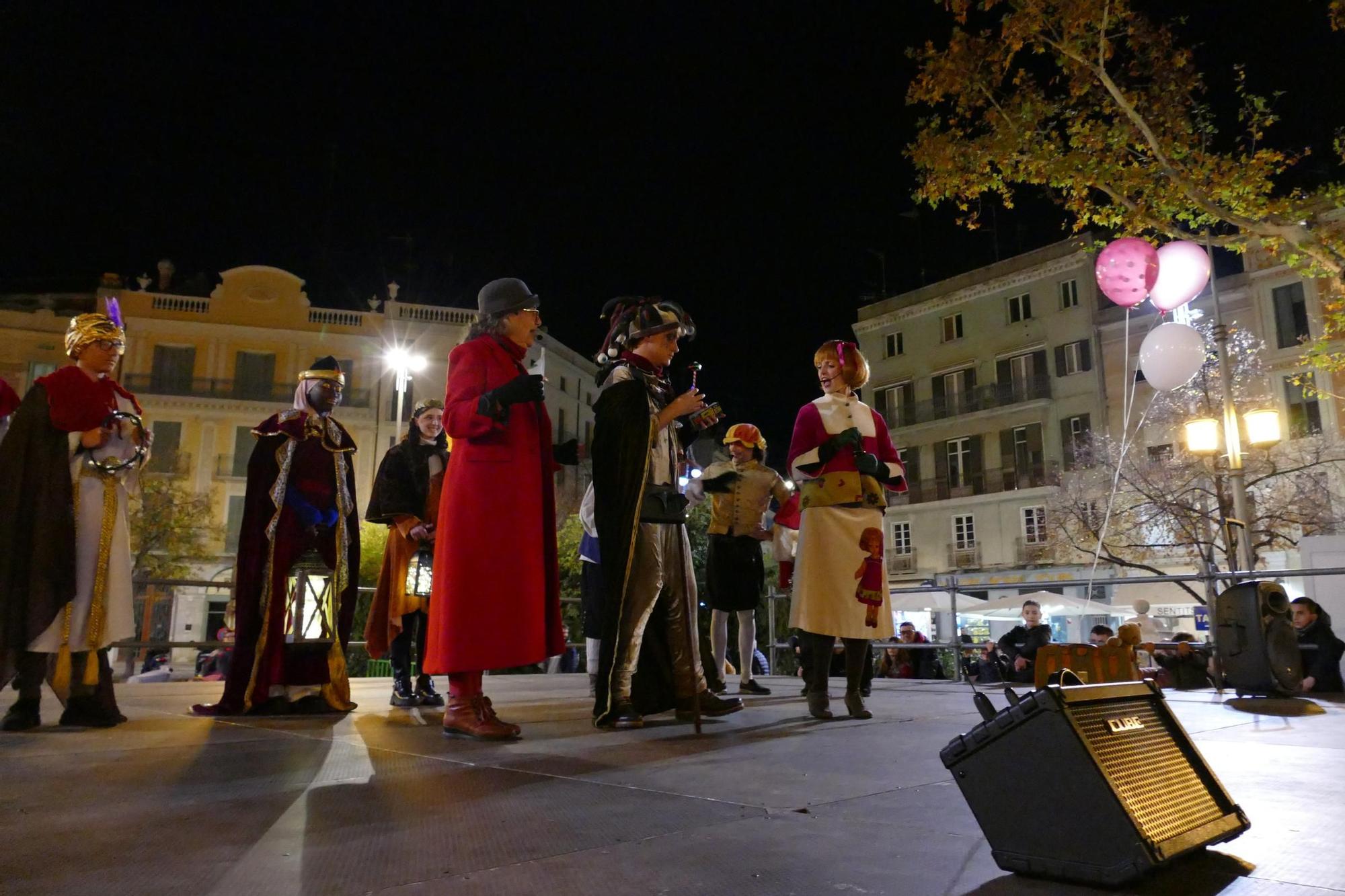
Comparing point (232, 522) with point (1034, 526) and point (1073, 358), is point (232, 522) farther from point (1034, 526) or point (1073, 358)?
point (1073, 358)

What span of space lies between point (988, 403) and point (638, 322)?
3152 cm

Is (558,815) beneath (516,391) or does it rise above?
beneath

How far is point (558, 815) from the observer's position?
2320 mm

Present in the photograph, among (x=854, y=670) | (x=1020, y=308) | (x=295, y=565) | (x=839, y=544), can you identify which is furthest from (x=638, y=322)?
(x=1020, y=308)

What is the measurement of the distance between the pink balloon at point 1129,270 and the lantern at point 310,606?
28.0 feet

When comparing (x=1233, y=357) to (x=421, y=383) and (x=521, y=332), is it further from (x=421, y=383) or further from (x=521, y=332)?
(x=421, y=383)

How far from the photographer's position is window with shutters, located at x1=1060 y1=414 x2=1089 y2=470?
3012 cm

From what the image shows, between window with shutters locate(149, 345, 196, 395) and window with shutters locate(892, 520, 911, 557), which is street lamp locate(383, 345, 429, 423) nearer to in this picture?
window with shutters locate(149, 345, 196, 395)

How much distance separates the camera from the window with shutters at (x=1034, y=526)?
31.3 metres

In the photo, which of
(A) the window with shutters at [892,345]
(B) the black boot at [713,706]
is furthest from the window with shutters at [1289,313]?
(B) the black boot at [713,706]

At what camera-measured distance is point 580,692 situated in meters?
7.23

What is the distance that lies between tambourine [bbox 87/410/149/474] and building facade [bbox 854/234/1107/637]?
89.0 feet

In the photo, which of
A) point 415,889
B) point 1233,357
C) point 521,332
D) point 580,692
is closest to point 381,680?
point 580,692

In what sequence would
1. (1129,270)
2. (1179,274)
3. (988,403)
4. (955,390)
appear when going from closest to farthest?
(1179,274) < (1129,270) < (988,403) < (955,390)
